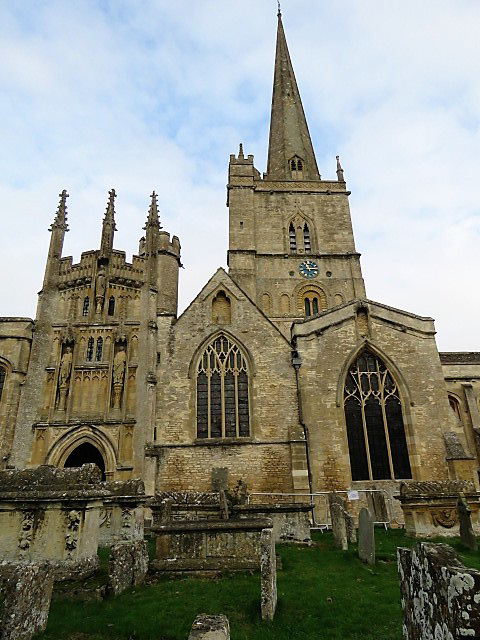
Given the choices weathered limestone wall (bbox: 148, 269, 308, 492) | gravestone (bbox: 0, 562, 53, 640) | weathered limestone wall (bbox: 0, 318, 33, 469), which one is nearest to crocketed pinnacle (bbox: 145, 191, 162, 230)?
weathered limestone wall (bbox: 148, 269, 308, 492)

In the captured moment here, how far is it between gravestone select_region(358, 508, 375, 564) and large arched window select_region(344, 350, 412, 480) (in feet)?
27.2

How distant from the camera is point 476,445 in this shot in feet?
77.3

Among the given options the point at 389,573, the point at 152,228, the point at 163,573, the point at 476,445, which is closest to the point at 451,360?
the point at 476,445

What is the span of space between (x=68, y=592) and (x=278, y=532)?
20.6ft

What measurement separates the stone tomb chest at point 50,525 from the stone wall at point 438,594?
6196 millimetres

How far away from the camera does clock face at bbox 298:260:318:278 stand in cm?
3197

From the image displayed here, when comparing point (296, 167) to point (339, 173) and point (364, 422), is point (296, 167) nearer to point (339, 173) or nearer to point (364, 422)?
point (339, 173)

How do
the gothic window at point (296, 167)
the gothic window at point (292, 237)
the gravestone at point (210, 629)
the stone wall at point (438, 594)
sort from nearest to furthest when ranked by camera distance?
the stone wall at point (438, 594) → the gravestone at point (210, 629) → the gothic window at point (292, 237) → the gothic window at point (296, 167)

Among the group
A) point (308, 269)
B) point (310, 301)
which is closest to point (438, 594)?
point (310, 301)

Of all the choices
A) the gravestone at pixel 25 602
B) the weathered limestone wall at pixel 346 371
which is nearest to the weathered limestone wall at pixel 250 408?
the weathered limestone wall at pixel 346 371

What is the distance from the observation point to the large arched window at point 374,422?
17.5 metres

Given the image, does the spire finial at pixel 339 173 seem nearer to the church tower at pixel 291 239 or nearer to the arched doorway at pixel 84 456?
the church tower at pixel 291 239

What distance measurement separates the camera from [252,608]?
6.12m

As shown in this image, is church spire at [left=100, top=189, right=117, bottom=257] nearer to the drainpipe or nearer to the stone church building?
the stone church building
